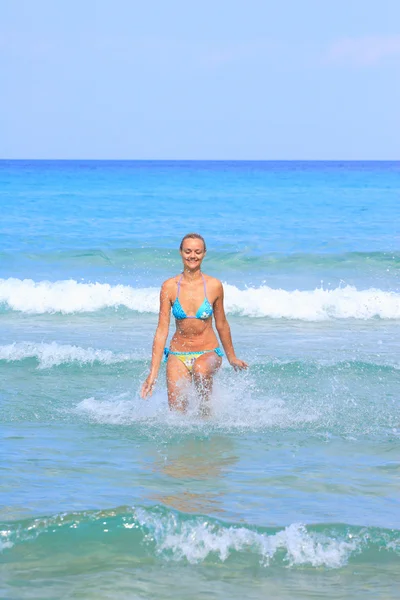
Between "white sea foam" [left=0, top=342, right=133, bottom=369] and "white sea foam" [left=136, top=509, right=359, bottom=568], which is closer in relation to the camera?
"white sea foam" [left=136, top=509, right=359, bottom=568]

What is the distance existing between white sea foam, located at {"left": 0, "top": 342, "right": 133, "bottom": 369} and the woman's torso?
271 cm

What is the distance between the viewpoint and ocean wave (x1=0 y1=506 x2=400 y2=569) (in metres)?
4.73

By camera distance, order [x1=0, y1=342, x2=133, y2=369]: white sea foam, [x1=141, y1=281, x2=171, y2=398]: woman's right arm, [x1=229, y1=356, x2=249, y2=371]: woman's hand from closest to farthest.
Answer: [x1=141, y1=281, x2=171, y2=398]: woman's right arm → [x1=229, y1=356, x2=249, y2=371]: woman's hand → [x1=0, y1=342, x2=133, y2=369]: white sea foam

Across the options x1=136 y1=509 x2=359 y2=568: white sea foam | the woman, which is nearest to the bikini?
the woman

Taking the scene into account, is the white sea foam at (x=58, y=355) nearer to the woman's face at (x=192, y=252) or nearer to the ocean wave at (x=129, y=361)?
the ocean wave at (x=129, y=361)

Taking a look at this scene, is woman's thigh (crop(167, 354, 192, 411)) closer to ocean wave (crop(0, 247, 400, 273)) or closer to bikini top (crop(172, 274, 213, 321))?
bikini top (crop(172, 274, 213, 321))

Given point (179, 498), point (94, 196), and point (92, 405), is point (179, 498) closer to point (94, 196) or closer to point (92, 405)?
point (92, 405)

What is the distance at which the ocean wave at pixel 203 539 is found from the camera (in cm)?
473

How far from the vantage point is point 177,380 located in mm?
6977

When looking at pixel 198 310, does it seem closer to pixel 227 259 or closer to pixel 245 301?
pixel 245 301

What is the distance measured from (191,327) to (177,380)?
0.44m

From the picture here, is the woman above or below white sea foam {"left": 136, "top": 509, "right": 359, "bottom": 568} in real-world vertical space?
above

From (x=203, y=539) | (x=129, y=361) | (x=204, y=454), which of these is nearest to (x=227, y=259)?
(x=129, y=361)

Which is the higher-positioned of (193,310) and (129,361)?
(193,310)
